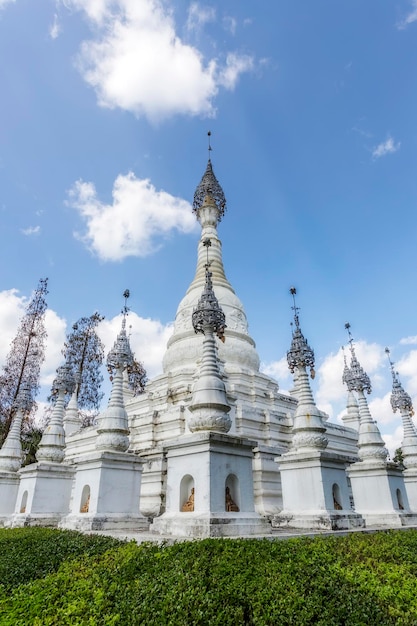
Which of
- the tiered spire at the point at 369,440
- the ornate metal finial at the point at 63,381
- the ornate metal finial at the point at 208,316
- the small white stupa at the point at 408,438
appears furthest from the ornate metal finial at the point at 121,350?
the small white stupa at the point at 408,438

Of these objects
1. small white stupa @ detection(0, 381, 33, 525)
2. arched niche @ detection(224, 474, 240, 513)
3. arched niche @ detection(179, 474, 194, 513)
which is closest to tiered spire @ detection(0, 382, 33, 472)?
small white stupa @ detection(0, 381, 33, 525)

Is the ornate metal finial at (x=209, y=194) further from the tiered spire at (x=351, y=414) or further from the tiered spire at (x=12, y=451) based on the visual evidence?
the tiered spire at (x=12, y=451)

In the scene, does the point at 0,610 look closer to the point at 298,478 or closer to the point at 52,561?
the point at 52,561

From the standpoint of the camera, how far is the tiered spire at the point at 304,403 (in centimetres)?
1343

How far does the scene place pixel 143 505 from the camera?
56.1ft

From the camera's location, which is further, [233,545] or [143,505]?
[143,505]

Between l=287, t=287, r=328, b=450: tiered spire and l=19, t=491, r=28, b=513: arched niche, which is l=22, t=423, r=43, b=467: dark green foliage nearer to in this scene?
l=19, t=491, r=28, b=513: arched niche

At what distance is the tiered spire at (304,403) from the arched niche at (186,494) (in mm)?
4416

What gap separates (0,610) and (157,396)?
1791 cm

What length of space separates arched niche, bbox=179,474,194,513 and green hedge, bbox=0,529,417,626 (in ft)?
11.8

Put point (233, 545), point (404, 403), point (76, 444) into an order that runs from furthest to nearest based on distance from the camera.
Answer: point (76, 444) < point (404, 403) < point (233, 545)

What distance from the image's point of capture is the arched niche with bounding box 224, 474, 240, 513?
1022 cm

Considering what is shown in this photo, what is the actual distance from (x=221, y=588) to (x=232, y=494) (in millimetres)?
5765

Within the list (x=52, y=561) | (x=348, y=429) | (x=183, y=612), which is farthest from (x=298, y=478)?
(x=348, y=429)
